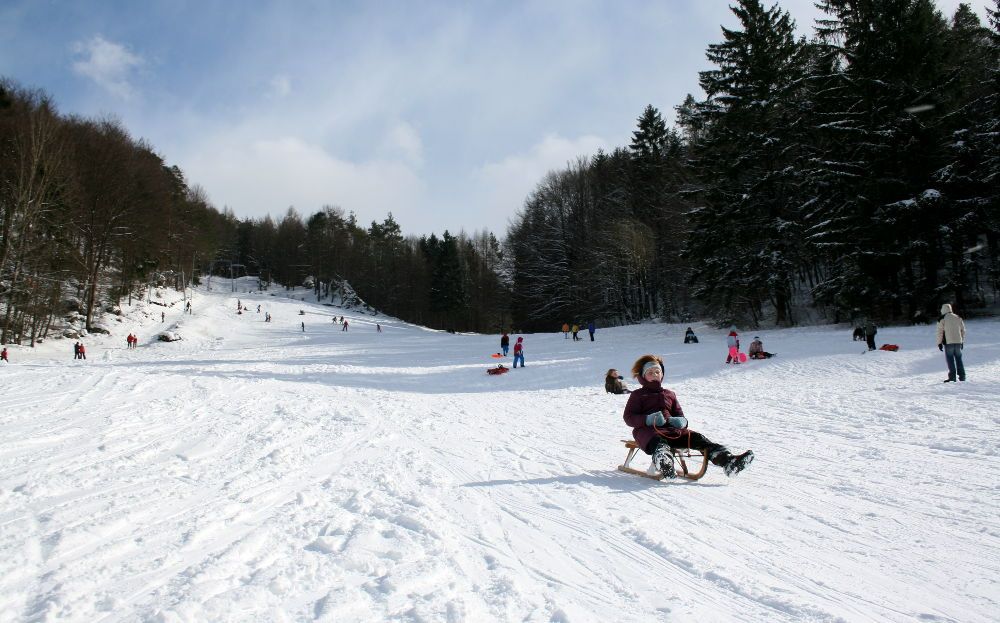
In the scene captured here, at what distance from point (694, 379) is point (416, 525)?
41.8ft

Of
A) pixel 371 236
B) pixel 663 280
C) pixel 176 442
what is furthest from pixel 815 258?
pixel 371 236

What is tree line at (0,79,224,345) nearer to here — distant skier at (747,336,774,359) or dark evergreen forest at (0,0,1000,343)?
dark evergreen forest at (0,0,1000,343)

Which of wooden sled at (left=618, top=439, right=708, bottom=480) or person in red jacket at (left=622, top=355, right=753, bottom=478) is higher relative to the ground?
person in red jacket at (left=622, top=355, right=753, bottom=478)

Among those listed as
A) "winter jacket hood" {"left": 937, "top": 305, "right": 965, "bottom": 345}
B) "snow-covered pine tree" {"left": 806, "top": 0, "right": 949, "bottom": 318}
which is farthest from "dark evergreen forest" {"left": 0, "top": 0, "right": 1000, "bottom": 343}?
"winter jacket hood" {"left": 937, "top": 305, "right": 965, "bottom": 345}

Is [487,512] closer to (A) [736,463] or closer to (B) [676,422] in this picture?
(B) [676,422]

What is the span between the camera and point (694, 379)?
14.9 meters

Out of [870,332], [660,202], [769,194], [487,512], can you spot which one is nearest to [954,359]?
[870,332]

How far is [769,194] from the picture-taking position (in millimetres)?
26656

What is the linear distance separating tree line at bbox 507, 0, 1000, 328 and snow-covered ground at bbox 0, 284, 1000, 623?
39.7 feet

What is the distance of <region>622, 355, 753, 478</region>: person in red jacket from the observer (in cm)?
525

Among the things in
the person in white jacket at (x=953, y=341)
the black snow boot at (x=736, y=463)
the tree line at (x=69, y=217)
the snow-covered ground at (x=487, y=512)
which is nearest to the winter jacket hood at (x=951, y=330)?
the person in white jacket at (x=953, y=341)

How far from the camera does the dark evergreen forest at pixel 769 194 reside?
2033 centimetres

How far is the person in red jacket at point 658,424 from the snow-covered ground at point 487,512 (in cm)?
32

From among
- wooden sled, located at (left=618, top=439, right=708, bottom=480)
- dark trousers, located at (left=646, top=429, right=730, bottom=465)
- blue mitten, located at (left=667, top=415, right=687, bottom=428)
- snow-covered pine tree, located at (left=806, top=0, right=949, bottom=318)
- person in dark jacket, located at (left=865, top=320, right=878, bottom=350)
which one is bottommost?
wooden sled, located at (left=618, top=439, right=708, bottom=480)
